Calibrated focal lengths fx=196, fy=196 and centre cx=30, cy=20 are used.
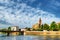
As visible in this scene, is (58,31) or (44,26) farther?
(44,26)

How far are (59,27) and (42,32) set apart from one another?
1461 centimetres

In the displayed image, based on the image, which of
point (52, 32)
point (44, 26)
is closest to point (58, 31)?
point (52, 32)

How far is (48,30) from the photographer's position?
166000mm

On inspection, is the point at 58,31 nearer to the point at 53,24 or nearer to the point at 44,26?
the point at 53,24

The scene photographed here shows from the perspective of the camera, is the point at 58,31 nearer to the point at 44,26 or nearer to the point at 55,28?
the point at 55,28

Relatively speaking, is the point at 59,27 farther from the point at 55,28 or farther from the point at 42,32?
the point at 42,32

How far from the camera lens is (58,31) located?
155000mm

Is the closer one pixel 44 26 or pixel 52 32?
pixel 52 32

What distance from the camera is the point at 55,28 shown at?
16025cm

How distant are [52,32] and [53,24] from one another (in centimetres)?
650

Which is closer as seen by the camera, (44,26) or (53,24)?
(53,24)

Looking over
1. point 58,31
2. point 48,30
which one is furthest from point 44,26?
point 58,31

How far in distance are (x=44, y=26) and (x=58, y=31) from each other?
17.1 meters

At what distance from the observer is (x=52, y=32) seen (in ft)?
516
